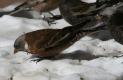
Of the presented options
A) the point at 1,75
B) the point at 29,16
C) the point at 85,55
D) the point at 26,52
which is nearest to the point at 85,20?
the point at 85,55

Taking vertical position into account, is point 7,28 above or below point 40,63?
above

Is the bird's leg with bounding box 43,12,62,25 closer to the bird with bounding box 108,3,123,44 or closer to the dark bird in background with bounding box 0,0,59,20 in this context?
the dark bird in background with bounding box 0,0,59,20

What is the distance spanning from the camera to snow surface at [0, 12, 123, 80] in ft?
12.3

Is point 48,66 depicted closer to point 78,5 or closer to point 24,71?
point 24,71

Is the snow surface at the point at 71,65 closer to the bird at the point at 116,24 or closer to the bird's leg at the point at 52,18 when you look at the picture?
the bird at the point at 116,24

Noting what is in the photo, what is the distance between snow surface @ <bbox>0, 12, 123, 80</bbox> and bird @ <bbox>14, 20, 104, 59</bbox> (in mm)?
96

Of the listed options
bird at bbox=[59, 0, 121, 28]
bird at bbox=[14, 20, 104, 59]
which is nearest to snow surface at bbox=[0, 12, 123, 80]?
bird at bbox=[14, 20, 104, 59]

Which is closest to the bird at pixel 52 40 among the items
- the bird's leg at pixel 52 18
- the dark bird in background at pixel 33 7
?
the bird's leg at pixel 52 18

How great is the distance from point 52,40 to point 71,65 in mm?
263

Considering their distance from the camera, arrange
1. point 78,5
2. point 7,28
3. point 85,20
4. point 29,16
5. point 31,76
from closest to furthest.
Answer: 1. point 31,76
2. point 85,20
3. point 78,5
4. point 7,28
5. point 29,16

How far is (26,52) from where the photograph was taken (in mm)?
4219

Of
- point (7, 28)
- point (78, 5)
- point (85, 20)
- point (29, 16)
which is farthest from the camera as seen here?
point (29, 16)

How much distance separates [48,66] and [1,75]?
395 millimetres

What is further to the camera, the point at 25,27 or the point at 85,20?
the point at 25,27
